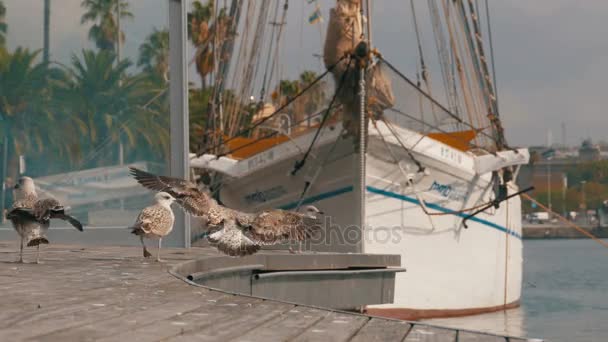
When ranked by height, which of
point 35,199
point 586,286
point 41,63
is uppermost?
point 41,63

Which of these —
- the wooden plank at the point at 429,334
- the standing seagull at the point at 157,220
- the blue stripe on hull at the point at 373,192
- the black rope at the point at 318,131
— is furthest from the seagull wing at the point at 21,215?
the blue stripe on hull at the point at 373,192

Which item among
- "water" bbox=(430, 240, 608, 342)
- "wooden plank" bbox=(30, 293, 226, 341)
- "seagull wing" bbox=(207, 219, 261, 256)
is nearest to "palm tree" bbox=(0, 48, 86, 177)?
"seagull wing" bbox=(207, 219, 261, 256)

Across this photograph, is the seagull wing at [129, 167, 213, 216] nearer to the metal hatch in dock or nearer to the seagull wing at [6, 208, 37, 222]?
the metal hatch in dock

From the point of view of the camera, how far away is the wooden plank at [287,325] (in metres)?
5.22

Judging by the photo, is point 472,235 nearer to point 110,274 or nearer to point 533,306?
point 533,306

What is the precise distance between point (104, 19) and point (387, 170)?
9990 mm

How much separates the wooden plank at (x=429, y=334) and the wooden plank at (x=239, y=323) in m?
0.81

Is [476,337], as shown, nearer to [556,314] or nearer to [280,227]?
[280,227]

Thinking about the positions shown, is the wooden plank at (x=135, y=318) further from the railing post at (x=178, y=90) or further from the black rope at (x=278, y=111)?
the black rope at (x=278, y=111)

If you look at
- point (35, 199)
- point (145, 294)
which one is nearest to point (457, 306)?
point (35, 199)

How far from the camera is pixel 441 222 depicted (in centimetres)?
2386

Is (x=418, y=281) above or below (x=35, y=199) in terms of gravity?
below

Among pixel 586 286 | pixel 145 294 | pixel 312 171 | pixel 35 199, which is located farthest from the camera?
pixel 586 286

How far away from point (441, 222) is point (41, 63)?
11.7 meters
